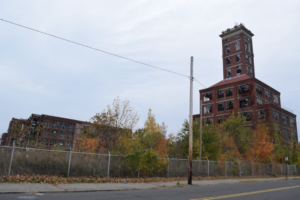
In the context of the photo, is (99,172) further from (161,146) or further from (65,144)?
(65,144)

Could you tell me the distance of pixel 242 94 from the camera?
203ft

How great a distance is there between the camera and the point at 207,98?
69.4 metres

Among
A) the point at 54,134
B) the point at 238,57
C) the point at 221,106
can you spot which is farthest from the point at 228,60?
the point at 54,134

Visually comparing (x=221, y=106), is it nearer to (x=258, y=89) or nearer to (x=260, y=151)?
(x=258, y=89)

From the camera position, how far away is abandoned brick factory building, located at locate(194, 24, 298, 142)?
5853 cm

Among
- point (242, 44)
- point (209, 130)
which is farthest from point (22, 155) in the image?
point (242, 44)

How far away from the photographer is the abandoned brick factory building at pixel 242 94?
58531 millimetres

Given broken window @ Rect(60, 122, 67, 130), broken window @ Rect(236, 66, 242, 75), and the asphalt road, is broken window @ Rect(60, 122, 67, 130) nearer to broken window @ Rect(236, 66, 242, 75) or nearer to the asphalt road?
broken window @ Rect(236, 66, 242, 75)

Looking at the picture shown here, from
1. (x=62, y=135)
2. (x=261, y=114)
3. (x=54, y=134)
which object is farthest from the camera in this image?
(x=62, y=135)

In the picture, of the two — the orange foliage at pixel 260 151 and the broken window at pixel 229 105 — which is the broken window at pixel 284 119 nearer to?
the broken window at pixel 229 105

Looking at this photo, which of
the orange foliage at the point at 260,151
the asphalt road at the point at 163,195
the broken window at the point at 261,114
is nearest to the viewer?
the asphalt road at the point at 163,195

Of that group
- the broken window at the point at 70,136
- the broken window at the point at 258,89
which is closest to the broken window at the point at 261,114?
the broken window at the point at 258,89

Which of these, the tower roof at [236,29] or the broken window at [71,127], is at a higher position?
the tower roof at [236,29]

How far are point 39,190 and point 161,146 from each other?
21101 mm
